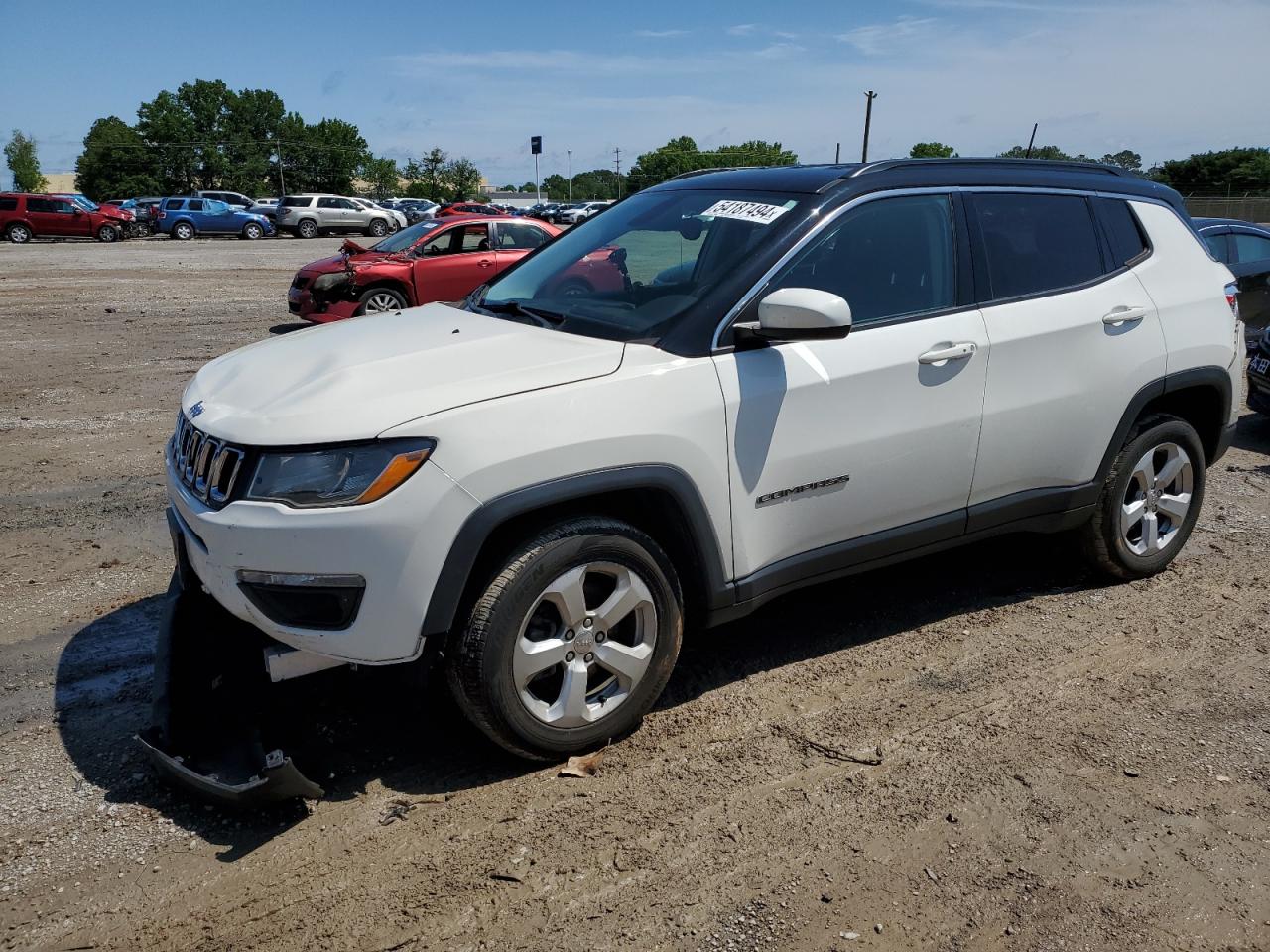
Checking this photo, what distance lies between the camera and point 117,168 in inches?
3875

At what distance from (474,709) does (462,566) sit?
47 centimetres

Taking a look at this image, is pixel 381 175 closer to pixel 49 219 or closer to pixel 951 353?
pixel 49 219

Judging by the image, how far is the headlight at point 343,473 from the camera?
9.00ft

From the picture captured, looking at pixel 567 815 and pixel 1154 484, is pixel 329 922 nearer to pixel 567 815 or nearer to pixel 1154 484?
pixel 567 815

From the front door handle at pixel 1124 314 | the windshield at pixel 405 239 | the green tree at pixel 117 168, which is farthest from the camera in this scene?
the green tree at pixel 117 168

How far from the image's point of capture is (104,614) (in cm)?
436

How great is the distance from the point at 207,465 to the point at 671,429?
1.40 m

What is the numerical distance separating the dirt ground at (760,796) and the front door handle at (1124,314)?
124cm

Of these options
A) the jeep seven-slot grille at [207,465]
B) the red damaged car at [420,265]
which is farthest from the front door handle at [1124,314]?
the red damaged car at [420,265]

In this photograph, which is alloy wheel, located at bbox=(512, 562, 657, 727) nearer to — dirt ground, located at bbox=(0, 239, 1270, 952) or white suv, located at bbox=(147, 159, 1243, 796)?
white suv, located at bbox=(147, 159, 1243, 796)

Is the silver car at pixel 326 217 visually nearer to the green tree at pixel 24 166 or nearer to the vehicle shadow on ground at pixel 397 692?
the vehicle shadow on ground at pixel 397 692

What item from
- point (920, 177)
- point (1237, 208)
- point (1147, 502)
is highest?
point (1237, 208)

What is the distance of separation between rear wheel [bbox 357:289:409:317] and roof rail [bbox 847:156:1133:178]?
948cm

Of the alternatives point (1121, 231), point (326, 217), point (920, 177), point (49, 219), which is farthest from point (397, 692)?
point (326, 217)
